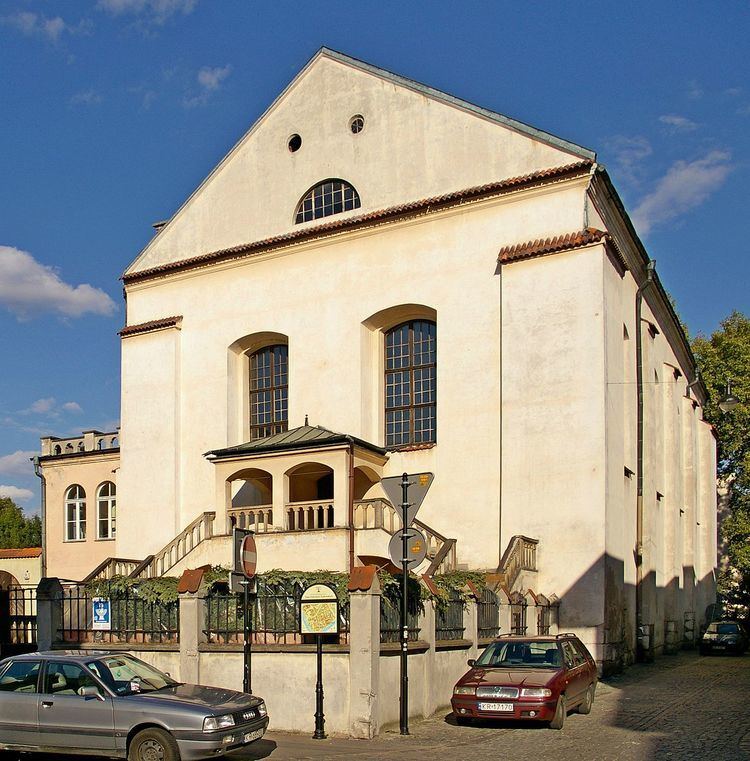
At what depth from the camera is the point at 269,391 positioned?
2977 cm

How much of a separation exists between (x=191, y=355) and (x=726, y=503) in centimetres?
3460

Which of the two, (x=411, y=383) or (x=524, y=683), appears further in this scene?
(x=411, y=383)

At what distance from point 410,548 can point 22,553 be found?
27.3 m

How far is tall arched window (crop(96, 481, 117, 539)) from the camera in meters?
34.8

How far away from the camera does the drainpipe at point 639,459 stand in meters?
26.1

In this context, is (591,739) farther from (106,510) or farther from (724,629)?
(106,510)

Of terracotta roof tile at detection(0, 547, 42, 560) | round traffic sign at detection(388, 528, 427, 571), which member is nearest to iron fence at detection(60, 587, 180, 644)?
round traffic sign at detection(388, 528, 427, 571)

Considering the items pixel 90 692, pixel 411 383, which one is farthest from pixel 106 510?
pixel 90 692

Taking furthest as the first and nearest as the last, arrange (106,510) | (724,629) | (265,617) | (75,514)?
(75,514) < (106,510) < (724,629) < (265,617)

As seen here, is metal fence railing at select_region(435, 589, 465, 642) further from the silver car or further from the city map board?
the silver car

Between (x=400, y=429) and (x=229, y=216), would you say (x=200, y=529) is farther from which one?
(x=229, y=216)

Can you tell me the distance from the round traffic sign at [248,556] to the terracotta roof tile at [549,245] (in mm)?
12804

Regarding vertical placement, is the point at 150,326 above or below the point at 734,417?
above

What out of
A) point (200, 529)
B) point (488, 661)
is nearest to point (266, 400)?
point (200, 529)
